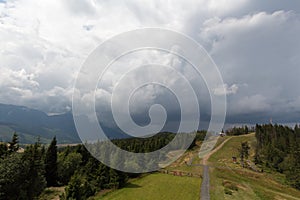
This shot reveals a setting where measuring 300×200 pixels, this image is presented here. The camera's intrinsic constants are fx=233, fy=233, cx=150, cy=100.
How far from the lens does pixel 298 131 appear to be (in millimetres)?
150000

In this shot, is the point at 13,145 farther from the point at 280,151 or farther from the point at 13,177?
the point at 280,151

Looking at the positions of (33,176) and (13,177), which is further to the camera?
(33,176)

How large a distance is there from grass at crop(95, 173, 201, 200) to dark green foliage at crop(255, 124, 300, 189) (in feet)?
142

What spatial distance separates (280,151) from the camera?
386 ft

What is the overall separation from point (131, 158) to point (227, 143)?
135447 mm

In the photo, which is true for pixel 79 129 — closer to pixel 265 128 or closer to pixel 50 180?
pixel 50 180

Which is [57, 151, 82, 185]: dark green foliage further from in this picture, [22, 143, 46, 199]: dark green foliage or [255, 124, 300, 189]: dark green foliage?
[255, 124, 300, 189]: dark green foliage

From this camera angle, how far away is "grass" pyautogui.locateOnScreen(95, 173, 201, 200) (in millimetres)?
49616

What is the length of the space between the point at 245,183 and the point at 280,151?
2361 inches

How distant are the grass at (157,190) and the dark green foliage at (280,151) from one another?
43.2 m

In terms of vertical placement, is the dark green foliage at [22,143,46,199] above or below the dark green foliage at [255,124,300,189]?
below

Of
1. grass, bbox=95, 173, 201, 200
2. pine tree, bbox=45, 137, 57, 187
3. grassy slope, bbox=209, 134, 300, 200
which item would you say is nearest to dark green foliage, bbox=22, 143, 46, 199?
grass, bbox=95, 173, 201, 200

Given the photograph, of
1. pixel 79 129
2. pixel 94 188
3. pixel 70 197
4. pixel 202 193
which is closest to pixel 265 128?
pixel 202 193

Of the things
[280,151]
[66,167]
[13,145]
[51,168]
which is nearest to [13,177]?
[13,145]
